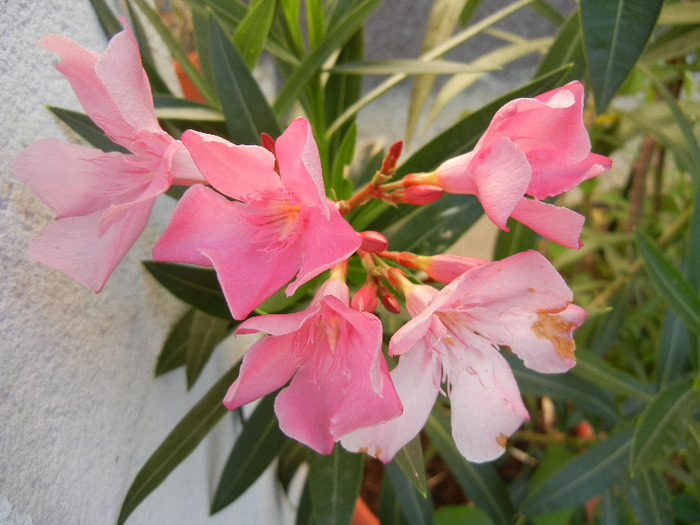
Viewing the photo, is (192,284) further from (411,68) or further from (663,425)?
(663,425)

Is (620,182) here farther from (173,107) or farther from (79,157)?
(79,157)

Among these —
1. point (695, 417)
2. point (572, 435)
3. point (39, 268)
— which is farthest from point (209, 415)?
point (572, 435)

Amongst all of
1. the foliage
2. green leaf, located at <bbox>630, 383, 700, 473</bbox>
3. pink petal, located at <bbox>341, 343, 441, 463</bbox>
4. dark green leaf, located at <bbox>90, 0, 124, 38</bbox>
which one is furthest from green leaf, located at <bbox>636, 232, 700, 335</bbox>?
dark green leaf, located at <bbox>90, 0, 124, 38</bbox>

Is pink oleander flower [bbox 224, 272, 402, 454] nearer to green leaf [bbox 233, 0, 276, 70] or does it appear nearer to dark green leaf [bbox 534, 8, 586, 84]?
green leaf [bbox 233, 0, 276, 70]

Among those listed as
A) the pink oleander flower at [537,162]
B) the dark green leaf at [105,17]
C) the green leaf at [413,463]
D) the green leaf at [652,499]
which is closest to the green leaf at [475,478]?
the green leaf at [652,499]

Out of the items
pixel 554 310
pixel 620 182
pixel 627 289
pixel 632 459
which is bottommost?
pixel 620 182
